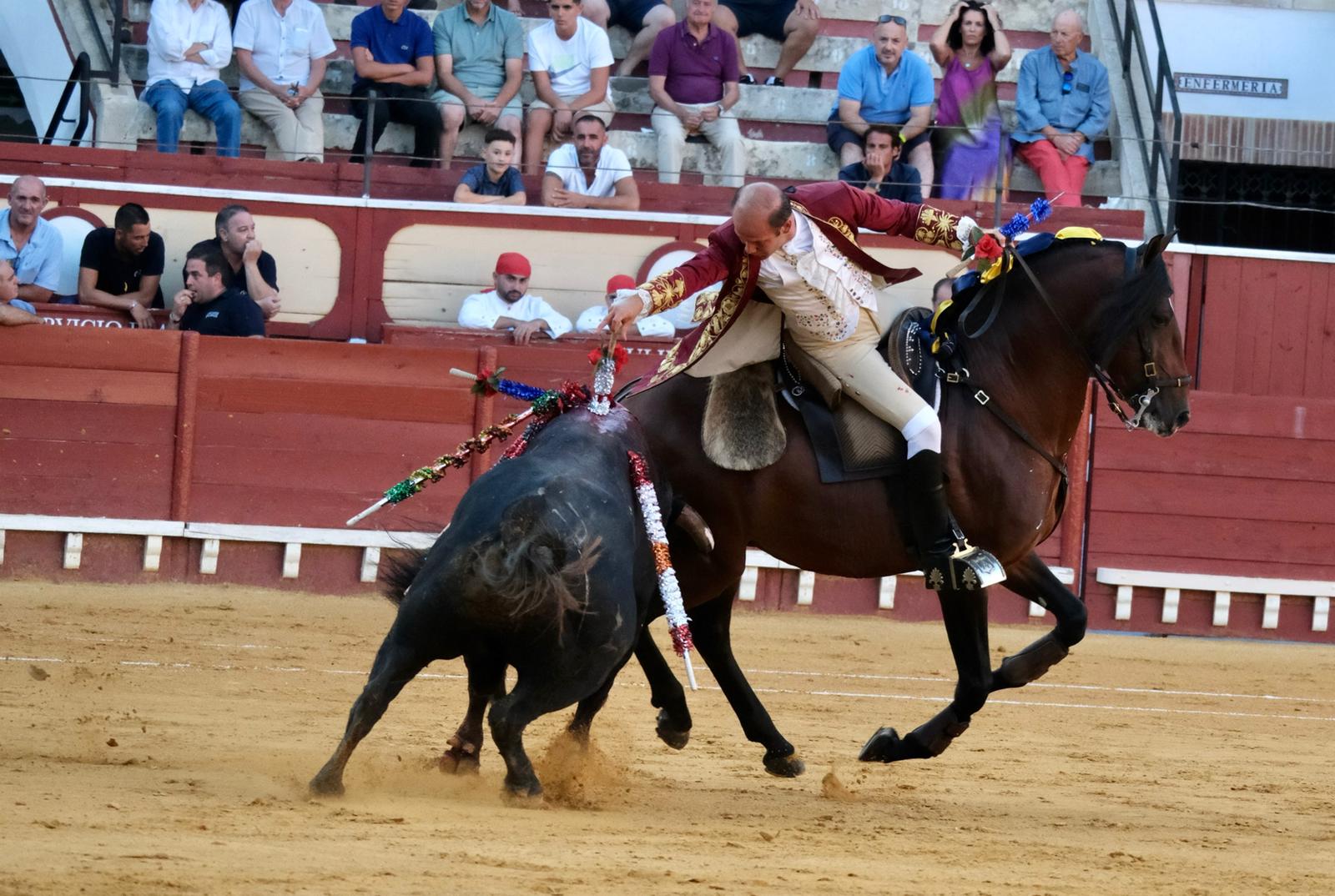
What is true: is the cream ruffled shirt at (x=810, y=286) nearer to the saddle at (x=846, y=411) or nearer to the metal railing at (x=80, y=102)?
the saddle at (x=846, y=411)

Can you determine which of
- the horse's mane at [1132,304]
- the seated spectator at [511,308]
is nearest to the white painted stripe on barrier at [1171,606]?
the seated spectator at [511,308]

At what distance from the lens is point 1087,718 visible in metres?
7.21

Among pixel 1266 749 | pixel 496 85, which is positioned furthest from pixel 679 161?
pixel 1266 749

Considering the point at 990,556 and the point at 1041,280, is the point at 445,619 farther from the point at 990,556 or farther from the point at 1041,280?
the point at 1041,280

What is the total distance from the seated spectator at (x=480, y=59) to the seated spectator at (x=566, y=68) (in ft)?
0.46

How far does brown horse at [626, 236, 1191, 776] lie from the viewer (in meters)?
5.15

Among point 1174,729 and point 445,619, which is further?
point 1174,729

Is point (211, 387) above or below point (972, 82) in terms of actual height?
below

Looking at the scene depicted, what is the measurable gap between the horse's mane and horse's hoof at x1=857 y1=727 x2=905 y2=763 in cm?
133

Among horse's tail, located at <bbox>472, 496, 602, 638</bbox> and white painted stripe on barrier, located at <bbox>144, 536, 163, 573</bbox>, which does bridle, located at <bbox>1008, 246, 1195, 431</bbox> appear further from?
white painted stripe on barrier, located at <bbox>144, 536, 163, 573</bbox>

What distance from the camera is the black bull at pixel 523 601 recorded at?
4176mm

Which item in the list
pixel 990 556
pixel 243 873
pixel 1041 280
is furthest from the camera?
pixel 1041 280

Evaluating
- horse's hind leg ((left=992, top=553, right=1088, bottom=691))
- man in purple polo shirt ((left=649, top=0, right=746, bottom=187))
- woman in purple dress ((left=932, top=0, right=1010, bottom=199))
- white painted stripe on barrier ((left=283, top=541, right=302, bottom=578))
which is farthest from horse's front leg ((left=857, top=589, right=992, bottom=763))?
man in purple polo shirt ((left=649, top=0, right=746, bottom=187))

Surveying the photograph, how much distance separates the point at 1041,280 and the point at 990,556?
94 centimetres
